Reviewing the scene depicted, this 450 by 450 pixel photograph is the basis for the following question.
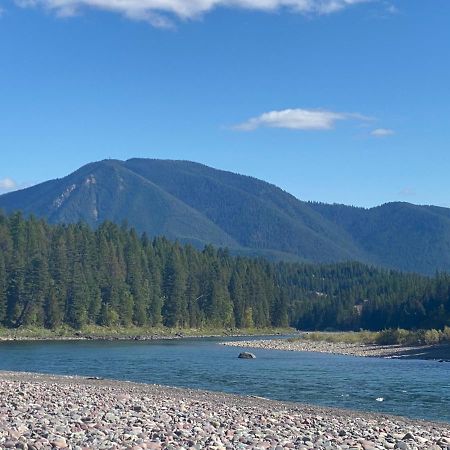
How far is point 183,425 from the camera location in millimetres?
24234

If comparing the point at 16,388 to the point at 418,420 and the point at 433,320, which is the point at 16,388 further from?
the point at 433,320

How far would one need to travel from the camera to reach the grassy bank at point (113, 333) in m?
114

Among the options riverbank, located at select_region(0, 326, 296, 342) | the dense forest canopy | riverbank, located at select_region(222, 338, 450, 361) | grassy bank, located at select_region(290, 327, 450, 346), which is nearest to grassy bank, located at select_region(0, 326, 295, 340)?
riverbank, located at select_region(0, 326, 296, 342)

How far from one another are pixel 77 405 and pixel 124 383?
58.7 ft

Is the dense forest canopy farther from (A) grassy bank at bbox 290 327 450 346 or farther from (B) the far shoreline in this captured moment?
(A) grassy bank at bbox 290 327 450 346

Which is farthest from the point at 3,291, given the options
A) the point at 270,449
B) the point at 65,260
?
the point at 270,449

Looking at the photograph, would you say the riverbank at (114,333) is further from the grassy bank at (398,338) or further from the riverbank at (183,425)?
the riverbank at (183,425)

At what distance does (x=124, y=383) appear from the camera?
154ft

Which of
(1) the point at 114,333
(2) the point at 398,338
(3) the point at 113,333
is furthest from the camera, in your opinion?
(1) the point at 114,333

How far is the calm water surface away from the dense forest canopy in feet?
128

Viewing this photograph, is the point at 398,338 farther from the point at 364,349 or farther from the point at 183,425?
the point at 183,425

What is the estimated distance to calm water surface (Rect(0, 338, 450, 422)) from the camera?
41.5 m

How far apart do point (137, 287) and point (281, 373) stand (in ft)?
282

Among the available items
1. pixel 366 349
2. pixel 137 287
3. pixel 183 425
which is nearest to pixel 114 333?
pixel 137 287
